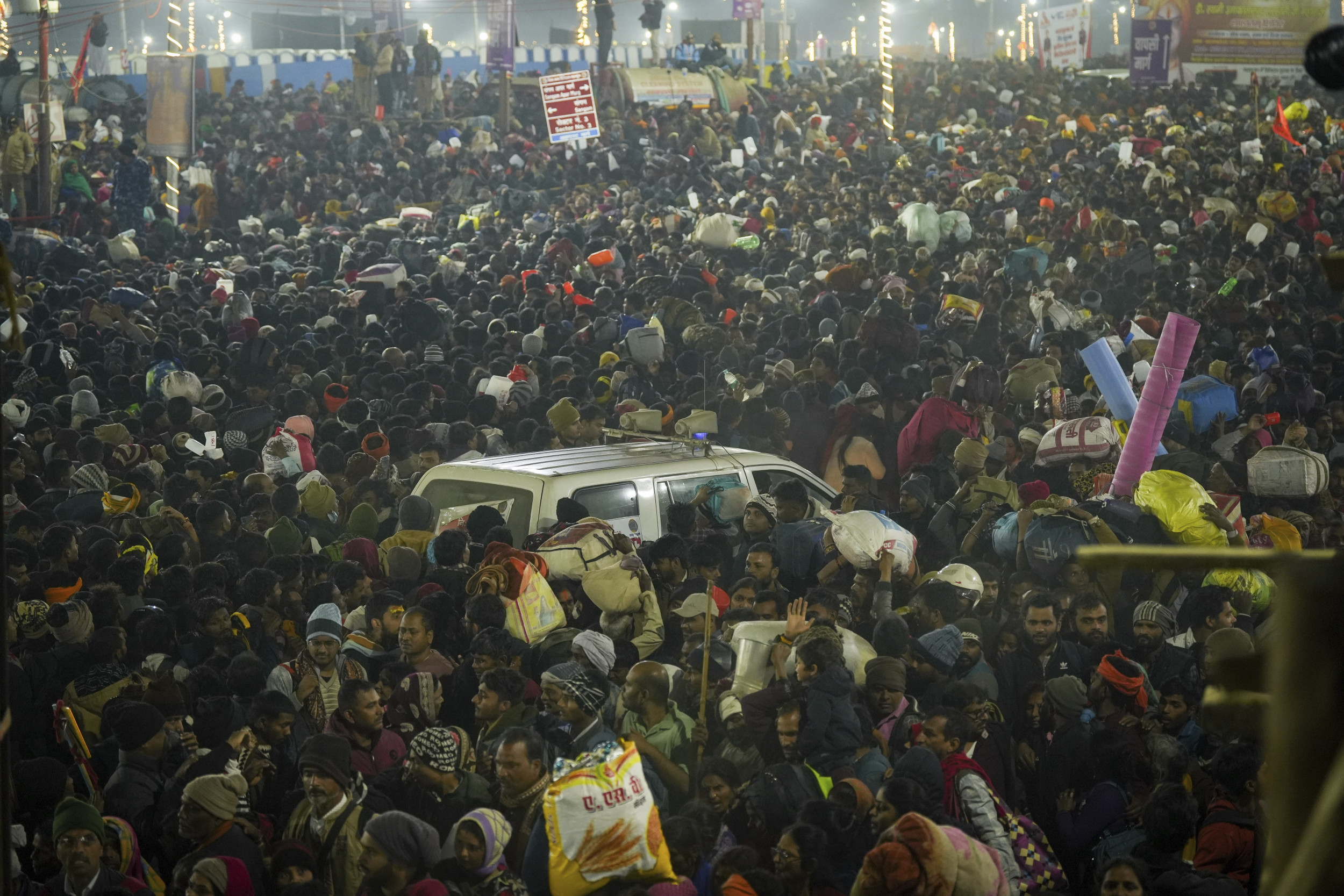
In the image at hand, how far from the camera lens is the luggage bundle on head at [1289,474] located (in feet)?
26.5

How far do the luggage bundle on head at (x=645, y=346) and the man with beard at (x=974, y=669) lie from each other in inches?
267

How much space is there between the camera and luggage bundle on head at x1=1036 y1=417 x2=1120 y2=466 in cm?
868

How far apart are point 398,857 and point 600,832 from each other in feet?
2.08

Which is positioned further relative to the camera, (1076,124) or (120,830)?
(1076,124)

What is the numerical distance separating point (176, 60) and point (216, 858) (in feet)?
64.0

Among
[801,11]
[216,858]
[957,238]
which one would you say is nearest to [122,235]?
[957,238]

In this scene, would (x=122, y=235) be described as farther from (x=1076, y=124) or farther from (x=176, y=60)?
(x=1076, y=124)

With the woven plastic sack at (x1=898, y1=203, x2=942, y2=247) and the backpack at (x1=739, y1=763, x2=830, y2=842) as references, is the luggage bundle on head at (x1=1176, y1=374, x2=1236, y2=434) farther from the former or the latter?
the woven plastic sack at (x1=898, y1=203, x2=942, y2=247)

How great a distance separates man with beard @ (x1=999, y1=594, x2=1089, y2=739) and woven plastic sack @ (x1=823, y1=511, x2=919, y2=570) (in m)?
1.01

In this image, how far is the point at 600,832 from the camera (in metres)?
4.24

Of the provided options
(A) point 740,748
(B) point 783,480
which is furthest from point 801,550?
(A) point 740,748

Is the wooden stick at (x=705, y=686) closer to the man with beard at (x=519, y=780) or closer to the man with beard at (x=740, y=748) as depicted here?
the man with beard at (x=740, y=748)

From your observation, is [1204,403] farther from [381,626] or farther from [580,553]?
[381,626]

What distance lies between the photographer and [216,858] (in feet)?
14.2
